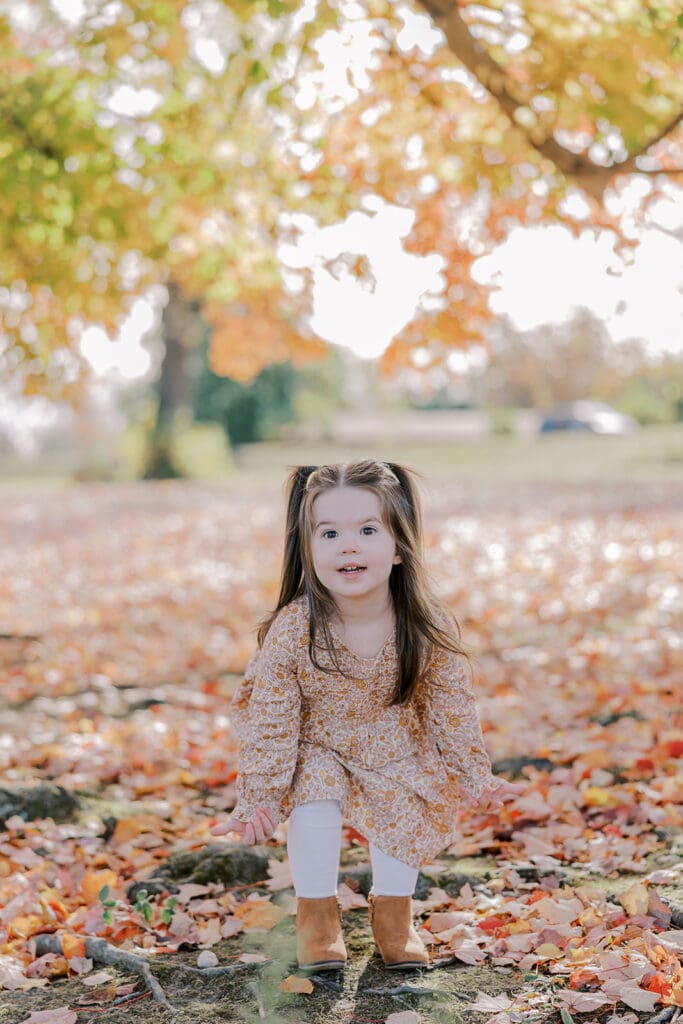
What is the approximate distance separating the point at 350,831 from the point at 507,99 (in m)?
3.93

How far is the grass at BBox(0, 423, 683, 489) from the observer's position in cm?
2320

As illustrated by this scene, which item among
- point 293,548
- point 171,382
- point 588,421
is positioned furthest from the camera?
point 588,421

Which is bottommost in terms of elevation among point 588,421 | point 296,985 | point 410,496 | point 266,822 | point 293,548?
point 296,985

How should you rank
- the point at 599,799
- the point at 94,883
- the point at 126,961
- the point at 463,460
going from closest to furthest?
the point at 126,961 < the point at 94,883 < the point at 599,799 < the point at 463,460

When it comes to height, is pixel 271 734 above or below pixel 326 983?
above

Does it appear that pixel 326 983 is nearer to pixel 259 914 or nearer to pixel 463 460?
pixel 259 914

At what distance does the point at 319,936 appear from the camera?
2.84 m

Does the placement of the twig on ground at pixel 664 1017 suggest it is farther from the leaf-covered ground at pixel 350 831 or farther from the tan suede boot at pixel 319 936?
the tan suede boot at pixel 319 936

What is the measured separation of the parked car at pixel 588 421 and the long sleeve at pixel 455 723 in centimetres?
4214

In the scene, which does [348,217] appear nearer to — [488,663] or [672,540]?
[488,663]

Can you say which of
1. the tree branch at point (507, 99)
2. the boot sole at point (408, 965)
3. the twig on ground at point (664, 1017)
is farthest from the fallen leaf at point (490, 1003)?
the tree branch at point (507, 99)

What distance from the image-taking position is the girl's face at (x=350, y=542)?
112 inches

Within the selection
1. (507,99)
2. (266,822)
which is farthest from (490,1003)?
(507,99)

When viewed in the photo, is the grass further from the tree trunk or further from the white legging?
the white legging
